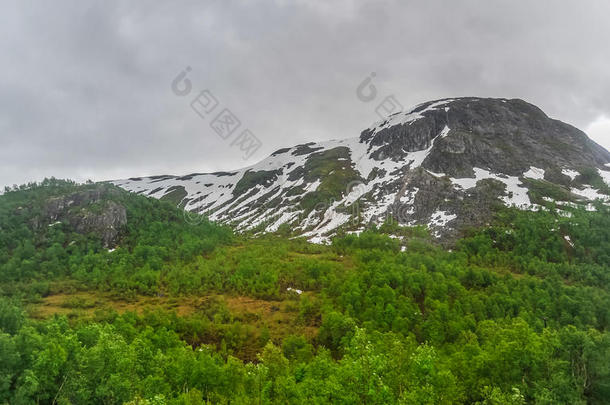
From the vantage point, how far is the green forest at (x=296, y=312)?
83.3 feet

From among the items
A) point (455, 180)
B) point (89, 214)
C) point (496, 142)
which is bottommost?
point (496, 142)

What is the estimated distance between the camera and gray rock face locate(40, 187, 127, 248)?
372 feet

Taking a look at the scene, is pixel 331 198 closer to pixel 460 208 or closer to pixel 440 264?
pixel 460 208

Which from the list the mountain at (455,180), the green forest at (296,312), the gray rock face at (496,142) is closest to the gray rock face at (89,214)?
the green forest at (296,312)

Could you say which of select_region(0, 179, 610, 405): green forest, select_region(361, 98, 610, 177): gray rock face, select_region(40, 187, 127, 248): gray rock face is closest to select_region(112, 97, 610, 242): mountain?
select_region(361, 98, 610, 177): gray rock face

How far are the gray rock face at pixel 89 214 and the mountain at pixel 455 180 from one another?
66.3 meters

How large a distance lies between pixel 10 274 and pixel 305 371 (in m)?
102

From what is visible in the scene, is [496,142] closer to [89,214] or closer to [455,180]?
[455,180]

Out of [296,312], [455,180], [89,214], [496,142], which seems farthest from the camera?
[496,142]

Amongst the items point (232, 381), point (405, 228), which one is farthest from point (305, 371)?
point (405, 228)

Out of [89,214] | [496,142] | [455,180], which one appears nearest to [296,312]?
[89,214]

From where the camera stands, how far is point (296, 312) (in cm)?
7481

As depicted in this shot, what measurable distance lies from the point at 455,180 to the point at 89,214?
161 m

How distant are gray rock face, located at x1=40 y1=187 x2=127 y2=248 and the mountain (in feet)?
217
